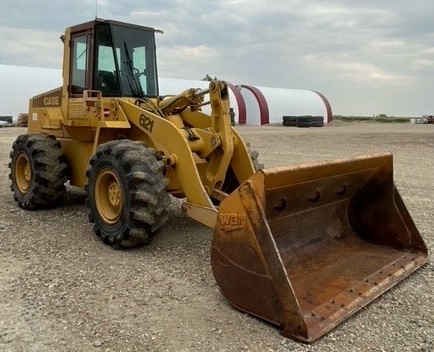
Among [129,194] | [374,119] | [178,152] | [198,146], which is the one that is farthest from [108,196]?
[374,119]

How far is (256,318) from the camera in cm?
399

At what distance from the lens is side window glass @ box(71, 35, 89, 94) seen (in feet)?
22.9

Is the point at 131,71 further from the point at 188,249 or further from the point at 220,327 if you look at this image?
the point at 220,327

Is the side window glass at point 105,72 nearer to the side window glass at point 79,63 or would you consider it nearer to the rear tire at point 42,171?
the side window glass at point 79,63

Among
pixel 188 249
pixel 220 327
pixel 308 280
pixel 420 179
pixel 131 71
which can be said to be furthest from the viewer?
pixel 420 179

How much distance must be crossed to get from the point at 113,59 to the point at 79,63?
0.66m

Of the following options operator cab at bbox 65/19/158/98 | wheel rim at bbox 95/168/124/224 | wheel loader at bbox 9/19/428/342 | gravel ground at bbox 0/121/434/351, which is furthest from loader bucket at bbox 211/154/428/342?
operator cab at bbox 65/19/158/98

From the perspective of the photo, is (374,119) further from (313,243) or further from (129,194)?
(129,194)

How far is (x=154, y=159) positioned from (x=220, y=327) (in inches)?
83.8

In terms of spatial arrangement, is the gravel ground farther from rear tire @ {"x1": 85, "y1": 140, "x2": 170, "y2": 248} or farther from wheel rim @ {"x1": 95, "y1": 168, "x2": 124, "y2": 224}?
wheel rim @ {"x1": 95, "y1": 168, "x2": 124, "y2": 224}

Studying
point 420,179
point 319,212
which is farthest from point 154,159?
point 420,179

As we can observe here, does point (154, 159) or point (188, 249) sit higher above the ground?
point (154, 159)

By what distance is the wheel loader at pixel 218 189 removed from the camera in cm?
399

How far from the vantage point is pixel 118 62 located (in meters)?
6.76
